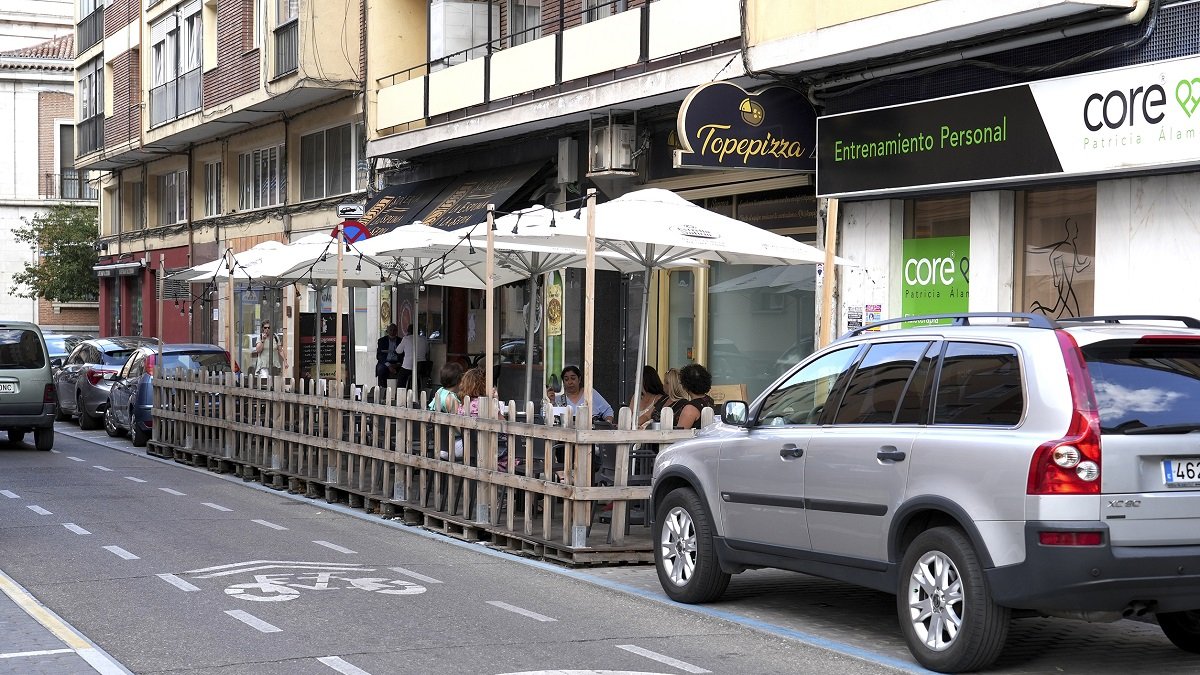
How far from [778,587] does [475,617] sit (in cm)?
243

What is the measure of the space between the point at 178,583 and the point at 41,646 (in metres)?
2.11

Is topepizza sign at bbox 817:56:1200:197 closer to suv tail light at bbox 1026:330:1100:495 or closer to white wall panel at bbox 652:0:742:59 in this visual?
white wall panel at bbox 652:0:742:59

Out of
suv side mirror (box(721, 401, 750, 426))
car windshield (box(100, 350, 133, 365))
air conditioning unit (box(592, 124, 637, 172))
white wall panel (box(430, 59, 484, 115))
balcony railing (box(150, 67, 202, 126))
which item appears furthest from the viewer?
balcony railing (box(150, 67, 202, 126))

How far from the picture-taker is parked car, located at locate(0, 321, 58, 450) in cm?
2130

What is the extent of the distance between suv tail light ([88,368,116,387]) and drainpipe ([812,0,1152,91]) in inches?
621

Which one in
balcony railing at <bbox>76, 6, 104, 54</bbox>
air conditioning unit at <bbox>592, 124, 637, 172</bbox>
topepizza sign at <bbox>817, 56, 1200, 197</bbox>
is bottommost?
topepizza sign at <bbox>817, 56, 1200, 197</bbox>

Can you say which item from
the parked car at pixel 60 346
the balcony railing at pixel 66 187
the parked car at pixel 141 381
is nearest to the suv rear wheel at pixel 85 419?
the parked car at pixel 141 381

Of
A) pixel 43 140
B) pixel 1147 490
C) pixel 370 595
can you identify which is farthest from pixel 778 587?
pixel 43 140

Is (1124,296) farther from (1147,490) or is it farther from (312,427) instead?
(312,427)

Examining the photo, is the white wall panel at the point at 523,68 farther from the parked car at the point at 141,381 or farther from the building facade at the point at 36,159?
the building facade at the point at 36,159

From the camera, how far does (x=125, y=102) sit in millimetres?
39875

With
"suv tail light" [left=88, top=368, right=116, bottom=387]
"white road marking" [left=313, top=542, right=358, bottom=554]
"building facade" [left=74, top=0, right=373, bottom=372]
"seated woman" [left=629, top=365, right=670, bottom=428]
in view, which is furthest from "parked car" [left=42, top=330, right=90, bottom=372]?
"white road marking" [left=313, top=542, right=358, bottom=554]

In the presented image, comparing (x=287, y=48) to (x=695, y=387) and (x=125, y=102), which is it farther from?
(x=695, y=387)

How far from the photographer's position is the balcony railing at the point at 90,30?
43.9m
